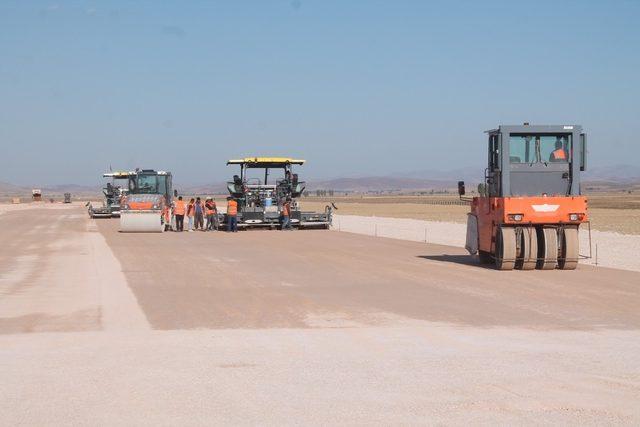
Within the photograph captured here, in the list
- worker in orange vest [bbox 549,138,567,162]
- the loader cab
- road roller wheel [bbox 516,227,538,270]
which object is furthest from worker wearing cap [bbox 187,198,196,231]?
road roller wheel [bbox 516,227,538,270]

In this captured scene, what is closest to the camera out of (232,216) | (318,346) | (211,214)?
(318,346)

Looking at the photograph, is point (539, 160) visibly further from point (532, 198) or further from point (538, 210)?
point (538, 210)

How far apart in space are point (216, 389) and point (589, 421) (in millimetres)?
2932

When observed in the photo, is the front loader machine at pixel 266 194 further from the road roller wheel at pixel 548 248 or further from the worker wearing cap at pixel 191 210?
the road roller wheel at pixel 548 248

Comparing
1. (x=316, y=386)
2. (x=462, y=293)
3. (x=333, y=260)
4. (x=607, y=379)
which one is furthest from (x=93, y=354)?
(x=333, y=260)

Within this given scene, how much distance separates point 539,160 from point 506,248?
2256mm

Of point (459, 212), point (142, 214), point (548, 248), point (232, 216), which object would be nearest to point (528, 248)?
point (548, 248)

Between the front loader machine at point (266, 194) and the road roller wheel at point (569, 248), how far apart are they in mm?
18982

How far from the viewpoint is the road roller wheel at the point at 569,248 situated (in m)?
18.0

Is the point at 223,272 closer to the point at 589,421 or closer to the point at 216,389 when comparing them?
the point at 216,389

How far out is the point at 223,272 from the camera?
17.7m

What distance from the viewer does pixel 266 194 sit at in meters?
36.4

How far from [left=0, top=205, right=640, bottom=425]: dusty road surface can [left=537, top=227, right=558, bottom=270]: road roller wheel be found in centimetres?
70

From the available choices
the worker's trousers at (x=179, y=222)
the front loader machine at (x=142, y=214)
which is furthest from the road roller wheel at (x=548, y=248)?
the worker's trousers at (x=179, y=222)
